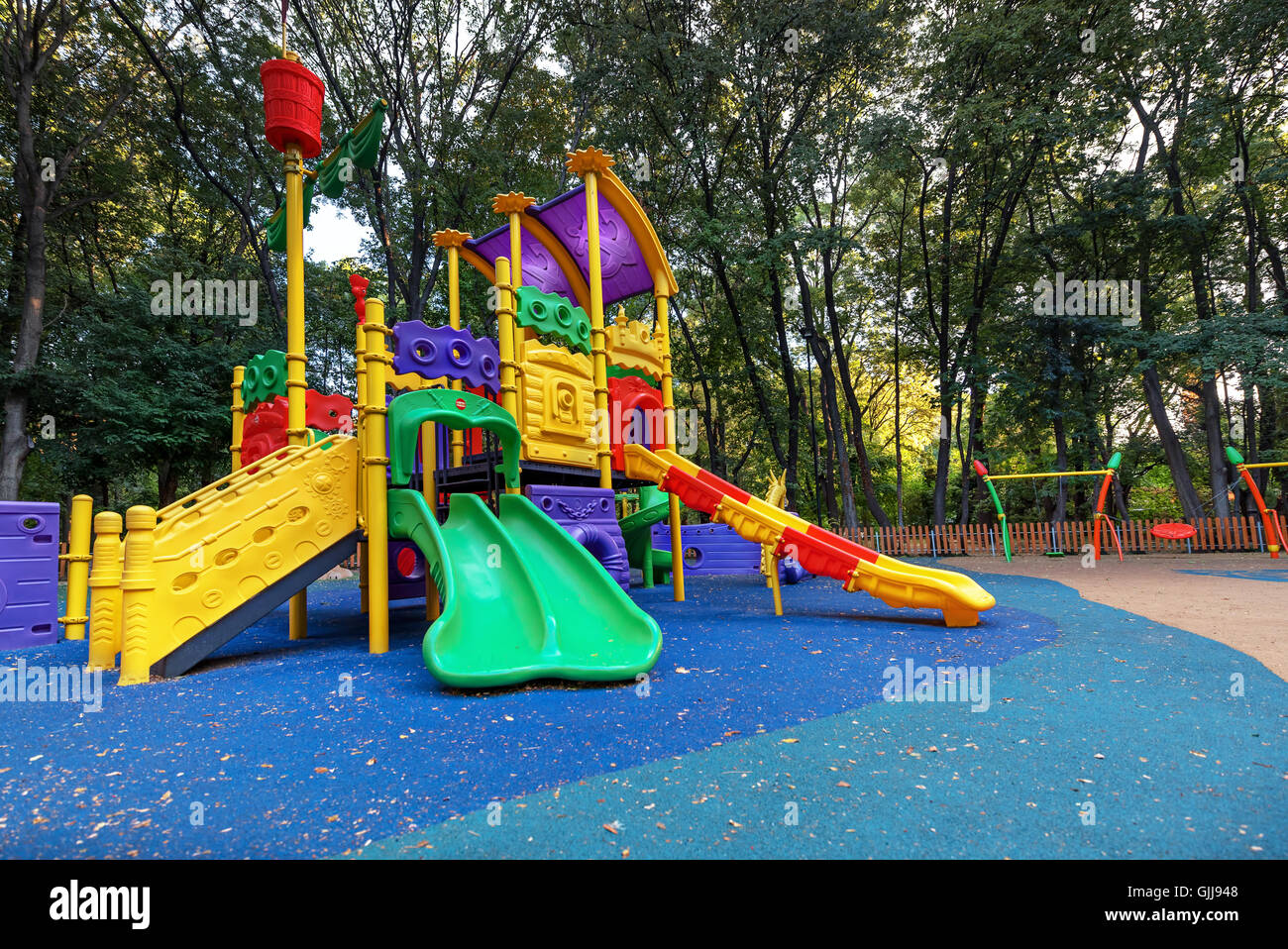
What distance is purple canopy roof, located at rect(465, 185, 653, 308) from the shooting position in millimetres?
8516

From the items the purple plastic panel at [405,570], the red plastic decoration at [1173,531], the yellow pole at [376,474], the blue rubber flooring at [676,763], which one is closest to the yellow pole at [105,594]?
the blue rubber flooring at [676,763]

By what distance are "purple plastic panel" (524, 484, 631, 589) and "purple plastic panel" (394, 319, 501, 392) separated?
4.43ft

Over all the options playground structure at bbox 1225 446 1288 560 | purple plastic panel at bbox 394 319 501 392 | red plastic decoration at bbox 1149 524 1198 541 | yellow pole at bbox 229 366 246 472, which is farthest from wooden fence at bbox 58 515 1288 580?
purple plastic panel at bbox 394 319 501 392

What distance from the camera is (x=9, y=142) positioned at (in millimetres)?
12898

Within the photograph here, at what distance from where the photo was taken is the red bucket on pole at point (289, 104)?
19.0ft

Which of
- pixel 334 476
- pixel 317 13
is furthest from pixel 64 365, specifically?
pixel 334 476

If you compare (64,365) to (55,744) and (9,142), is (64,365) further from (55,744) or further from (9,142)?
(55,744)

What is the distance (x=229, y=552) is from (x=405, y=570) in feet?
10.2

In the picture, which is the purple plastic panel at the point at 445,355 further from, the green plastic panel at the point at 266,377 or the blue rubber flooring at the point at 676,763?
the blue rubber flooring at the point at 676,763

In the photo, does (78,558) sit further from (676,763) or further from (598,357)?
(676,763)

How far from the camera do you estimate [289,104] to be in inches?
231

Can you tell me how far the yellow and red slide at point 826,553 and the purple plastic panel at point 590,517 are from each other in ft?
4.04

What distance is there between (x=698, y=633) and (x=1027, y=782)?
384cm

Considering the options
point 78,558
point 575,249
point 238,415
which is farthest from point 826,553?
point 78,558
